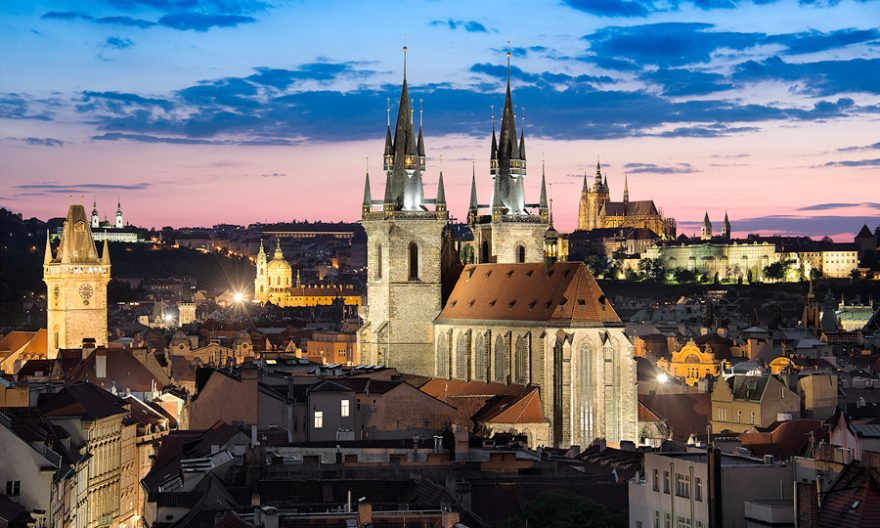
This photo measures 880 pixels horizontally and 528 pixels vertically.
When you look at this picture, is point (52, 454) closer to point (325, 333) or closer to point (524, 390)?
point (524, 390)

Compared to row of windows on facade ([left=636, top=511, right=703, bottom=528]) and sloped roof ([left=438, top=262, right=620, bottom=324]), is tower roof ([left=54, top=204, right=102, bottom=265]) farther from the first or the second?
row of windows on facade ([left=636, top=511, right=703, bottom=528])

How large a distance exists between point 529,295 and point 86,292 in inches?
1680

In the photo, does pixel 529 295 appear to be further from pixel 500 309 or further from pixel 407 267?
pixel 407 267

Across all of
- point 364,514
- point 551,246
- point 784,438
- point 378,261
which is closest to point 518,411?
point 551,246

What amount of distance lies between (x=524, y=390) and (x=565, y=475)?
98.4ft

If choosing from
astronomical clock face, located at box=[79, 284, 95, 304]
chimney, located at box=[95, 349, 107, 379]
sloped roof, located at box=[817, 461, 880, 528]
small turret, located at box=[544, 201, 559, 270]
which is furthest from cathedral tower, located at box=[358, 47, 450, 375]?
sloped roof, located at box=[817, 461, 880, 528]

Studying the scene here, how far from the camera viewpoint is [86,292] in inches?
4712

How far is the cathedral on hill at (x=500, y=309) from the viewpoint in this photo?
81.8 m

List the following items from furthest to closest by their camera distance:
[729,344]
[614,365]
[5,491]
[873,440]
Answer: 1. [729,344]
2. [614,365]
3. [5,491]
4. [873,440]

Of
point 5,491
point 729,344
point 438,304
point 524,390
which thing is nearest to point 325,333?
point 729,344

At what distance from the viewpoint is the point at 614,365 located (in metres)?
82.1

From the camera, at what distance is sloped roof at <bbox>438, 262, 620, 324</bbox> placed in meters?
83.2

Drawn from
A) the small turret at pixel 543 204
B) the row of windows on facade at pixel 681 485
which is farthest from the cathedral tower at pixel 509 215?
the row of windows on facade at pixel 681 485

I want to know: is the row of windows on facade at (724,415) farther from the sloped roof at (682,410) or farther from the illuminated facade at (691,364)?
the illuminated facade at (691,364)
